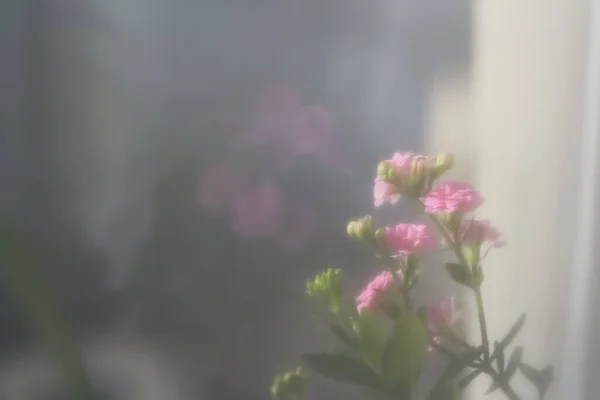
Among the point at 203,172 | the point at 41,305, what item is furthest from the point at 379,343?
the point at 41,305

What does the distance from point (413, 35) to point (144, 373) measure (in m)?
0.47

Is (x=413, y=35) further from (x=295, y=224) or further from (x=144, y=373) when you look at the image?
(x=144, y=373)

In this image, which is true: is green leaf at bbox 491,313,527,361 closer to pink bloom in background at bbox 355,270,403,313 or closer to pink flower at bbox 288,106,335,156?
pink bloom in background at bbox 355,270,403,313

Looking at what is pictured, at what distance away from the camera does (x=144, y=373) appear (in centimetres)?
66

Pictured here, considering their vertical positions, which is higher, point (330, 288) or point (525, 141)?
point (525, 141)

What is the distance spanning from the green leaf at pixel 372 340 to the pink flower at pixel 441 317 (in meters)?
0.06

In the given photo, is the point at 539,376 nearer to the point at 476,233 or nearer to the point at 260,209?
the point at 476,233

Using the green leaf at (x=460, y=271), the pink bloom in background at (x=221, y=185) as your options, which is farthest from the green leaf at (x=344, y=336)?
the pink bloom in background at (x=221, y=185)

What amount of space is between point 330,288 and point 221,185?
0.19 meters

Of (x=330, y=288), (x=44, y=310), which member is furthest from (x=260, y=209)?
(x=44, y=310)

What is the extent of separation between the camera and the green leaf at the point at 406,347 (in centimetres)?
46

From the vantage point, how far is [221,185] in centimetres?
65

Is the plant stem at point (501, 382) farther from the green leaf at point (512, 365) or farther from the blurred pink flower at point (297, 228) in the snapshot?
the blurred pink flower at point (297, 228)

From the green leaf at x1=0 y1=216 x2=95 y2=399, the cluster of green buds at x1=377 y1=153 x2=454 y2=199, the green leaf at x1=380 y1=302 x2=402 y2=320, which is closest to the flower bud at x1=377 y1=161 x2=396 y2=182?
the cluster of green buds at x1=377 y1=153 x2=454 y2=199
